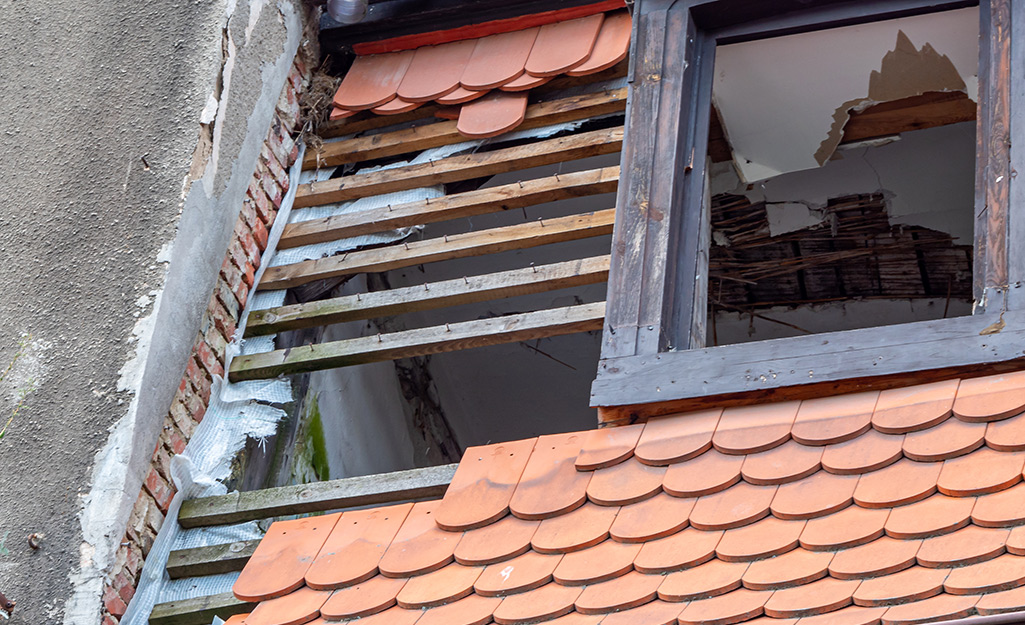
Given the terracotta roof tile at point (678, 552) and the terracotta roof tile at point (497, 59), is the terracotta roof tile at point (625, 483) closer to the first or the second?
the terracotta roof tile at point (678, 552)

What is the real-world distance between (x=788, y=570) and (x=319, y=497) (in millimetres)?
1530

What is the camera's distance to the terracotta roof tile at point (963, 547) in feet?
8.46

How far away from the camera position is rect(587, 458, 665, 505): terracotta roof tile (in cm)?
312

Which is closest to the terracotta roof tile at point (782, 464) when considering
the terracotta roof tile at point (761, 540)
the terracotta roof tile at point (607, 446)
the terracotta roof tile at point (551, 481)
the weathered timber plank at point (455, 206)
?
the terracotta roof tile at point (761, 540)

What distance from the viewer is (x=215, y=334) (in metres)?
4.12

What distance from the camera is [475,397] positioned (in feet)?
23.8

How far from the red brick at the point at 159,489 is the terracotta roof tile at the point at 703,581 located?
1.69m

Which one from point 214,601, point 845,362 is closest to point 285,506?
point 214,601

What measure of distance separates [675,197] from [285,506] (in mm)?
1566

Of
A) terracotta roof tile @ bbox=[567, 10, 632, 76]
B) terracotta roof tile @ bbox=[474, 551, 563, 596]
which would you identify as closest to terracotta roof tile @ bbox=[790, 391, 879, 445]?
terracotta roof tile @ bbox=[474, 551, 563, 596]

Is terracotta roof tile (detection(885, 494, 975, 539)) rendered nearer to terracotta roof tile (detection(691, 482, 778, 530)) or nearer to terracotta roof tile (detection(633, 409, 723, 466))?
terracotta roof tile (detection(691, 482, 778, 530))

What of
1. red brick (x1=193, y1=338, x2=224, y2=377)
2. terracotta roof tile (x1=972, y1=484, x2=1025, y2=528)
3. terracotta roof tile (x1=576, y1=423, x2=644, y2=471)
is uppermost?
red brick (x1=193, y1=338, x2=224, y2=377)

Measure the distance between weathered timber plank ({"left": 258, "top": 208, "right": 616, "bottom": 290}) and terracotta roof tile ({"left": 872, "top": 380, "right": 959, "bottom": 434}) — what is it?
4.10 ft

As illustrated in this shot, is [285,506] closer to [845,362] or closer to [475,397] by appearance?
[845,362]
